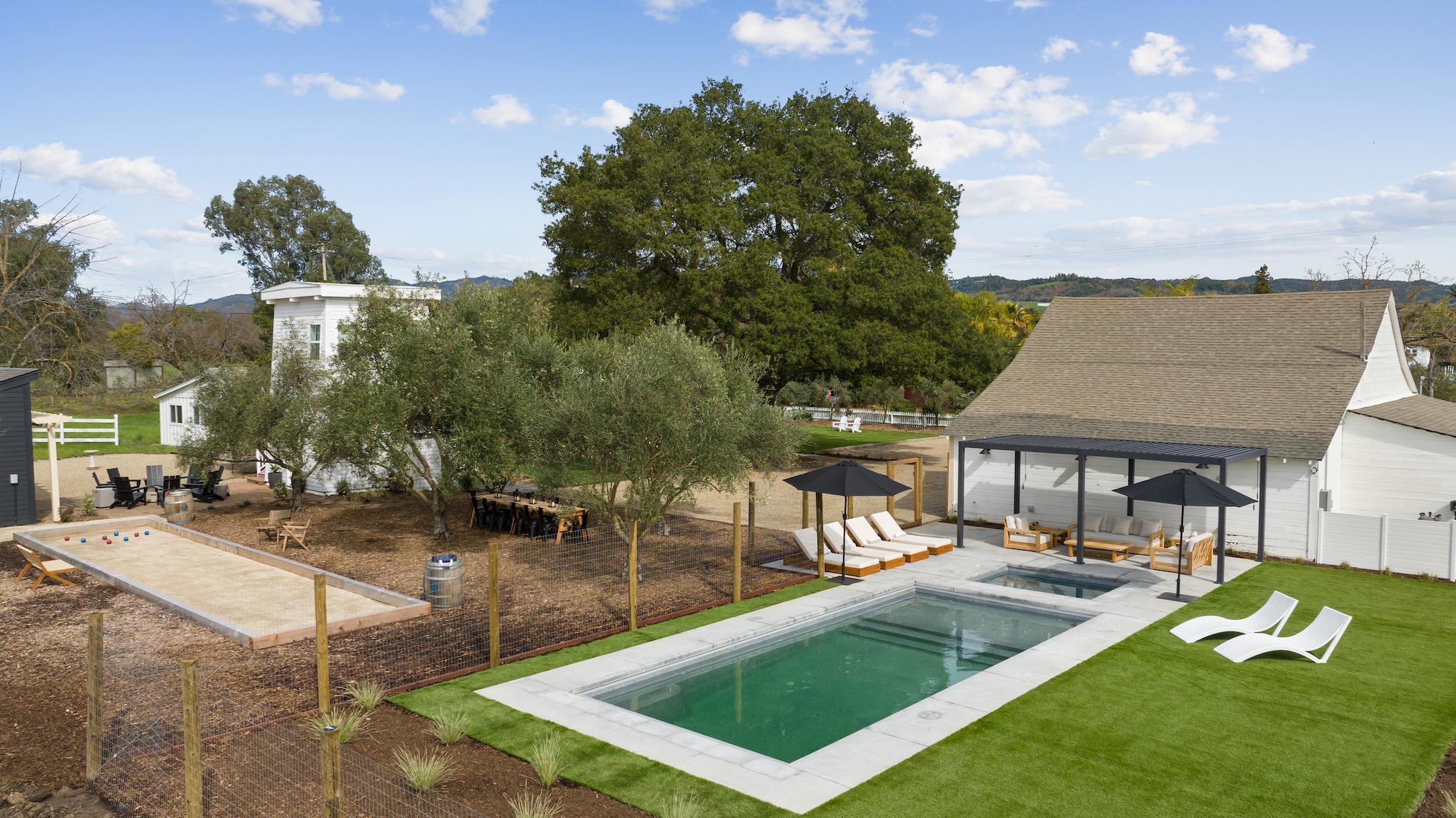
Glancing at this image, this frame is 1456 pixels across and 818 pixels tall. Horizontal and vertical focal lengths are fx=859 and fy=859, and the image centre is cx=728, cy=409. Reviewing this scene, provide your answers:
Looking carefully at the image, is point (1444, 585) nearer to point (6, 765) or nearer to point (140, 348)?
point (6, 765)

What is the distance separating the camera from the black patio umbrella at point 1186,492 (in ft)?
47.9

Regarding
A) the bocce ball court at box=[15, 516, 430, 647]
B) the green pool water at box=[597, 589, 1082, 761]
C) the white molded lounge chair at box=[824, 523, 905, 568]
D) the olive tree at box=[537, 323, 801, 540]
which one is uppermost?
the olive tree at box=[537, 323, 801, 540]

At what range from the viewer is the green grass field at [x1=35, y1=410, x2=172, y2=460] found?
33562 millimetres

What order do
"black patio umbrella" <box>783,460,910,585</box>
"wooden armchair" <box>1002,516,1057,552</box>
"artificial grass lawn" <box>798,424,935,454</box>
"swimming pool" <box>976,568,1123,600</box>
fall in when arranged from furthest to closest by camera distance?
"artificial grass lawn" <box>798,424,935,454</box>
"wooden armchair" <box>1002,516,1057,552</box>
"swimming pool" <box>976,568,1123,600</box>
"black patio umbrella" <box>783,460,910,585</box>

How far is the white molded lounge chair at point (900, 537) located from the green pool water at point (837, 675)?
3280mm

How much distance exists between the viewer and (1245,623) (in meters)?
12.7

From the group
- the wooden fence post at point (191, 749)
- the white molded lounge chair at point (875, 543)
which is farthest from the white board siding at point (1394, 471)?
the wooden fence post at point (191, 749)

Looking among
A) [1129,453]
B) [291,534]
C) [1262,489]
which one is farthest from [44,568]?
[1262,489]

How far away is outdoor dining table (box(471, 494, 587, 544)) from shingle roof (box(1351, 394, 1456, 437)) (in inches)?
687

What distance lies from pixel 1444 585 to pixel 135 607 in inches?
907

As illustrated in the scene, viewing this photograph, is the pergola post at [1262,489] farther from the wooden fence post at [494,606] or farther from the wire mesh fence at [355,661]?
the wooden fence post at [494,606]

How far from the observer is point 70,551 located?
1823cm

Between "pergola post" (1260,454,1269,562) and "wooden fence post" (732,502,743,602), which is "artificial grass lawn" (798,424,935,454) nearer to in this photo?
"pergola post" (1260,454,1269,562)

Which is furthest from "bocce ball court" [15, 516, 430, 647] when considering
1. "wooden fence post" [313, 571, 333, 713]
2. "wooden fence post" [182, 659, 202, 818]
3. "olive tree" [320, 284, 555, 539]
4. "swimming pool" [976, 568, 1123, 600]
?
"swimming pool" [976, 568, 1123, 600]
